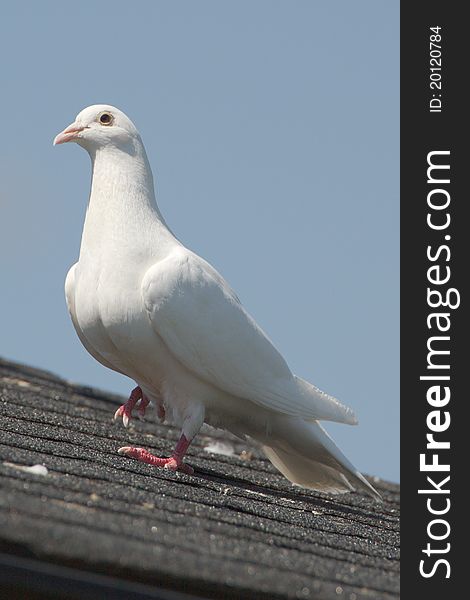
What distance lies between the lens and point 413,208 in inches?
173

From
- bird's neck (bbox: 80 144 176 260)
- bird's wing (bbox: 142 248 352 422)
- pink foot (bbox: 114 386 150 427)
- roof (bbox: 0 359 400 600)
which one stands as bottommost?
roof (bbox: 0 359 400 600)

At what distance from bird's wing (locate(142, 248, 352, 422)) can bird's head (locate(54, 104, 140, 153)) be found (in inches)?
22.8

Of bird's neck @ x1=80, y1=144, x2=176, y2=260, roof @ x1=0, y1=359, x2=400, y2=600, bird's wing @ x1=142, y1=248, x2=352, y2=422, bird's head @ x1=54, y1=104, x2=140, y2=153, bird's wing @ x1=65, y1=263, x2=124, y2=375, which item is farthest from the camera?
bird's head @ x1=54, y1=104, x2=140, y2=153

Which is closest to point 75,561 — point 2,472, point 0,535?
point 0,535

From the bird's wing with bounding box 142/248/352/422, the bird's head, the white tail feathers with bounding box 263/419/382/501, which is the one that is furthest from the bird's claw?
the bird's head

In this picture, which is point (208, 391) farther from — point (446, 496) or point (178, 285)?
point (446, 496)

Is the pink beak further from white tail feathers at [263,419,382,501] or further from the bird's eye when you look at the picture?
white tail feathers at [263,419,382,501]

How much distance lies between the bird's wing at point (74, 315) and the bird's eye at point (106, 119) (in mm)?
590

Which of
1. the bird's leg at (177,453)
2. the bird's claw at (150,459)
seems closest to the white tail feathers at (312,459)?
the bird's leg at (177,453)

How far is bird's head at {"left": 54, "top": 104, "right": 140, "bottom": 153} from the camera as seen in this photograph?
464cm

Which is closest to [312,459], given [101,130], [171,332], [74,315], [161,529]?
[171,332]

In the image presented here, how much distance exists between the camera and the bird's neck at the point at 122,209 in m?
4.32

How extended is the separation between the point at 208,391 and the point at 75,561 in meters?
2.14

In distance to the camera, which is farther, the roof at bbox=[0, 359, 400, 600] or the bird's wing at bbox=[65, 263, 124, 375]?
the bird's wing at bbox=[65, 263, 124, 375]
